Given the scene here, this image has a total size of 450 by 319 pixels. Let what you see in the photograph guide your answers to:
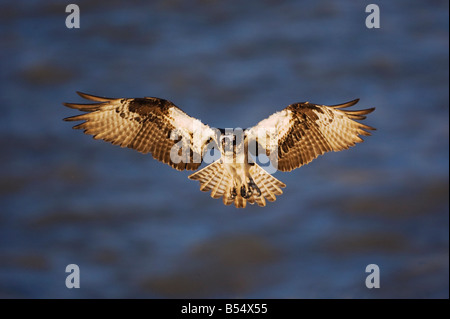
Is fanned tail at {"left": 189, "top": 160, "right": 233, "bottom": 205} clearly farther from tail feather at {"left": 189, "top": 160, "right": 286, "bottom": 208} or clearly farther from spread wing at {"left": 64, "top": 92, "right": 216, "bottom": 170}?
spread wing at {"left": 64, "top": 92, "right": 216, "bottom": 170}

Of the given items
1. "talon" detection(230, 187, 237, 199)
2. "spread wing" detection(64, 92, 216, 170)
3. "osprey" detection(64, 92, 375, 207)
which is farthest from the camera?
"spread wing" detection(64, 92, 216, 170)

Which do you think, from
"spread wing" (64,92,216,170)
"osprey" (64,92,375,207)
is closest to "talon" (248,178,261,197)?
"osprey" (64,92,375,207)

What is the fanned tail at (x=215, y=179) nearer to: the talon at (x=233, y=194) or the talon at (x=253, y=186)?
the talon at (x=233, y=194)

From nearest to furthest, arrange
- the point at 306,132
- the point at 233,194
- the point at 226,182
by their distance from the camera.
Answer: the point at 233,194 < the point at 226,182 < the point at 306,132

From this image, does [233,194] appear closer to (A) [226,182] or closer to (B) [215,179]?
(A) [226,182]

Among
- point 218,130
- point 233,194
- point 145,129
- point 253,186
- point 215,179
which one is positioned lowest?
point 233,194

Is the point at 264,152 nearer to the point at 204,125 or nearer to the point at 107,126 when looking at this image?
the point at 204,125

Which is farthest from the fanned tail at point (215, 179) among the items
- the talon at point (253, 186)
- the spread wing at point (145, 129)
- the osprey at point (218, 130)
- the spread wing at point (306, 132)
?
the spread wing at point (306, 132)

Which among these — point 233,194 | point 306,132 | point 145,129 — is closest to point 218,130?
point 233,194
